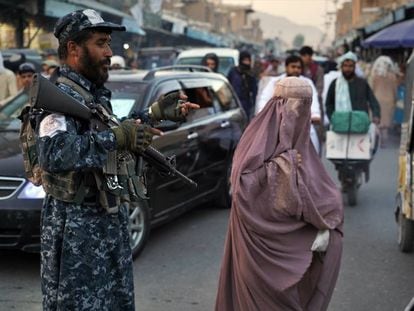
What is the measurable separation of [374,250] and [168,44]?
128 feet

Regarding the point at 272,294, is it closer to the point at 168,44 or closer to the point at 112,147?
the point at 112,147

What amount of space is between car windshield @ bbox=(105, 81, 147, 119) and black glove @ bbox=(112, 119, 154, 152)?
341 cm

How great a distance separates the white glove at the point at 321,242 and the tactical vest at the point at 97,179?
4.16ft

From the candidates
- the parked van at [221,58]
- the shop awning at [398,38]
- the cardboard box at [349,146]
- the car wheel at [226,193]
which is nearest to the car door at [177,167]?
the car wheel at [226,193]

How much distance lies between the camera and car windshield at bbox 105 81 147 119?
245 inches

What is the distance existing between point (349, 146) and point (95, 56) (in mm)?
5709

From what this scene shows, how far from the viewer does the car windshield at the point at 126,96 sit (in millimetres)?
6234

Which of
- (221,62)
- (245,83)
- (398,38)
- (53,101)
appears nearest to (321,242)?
(53,101)

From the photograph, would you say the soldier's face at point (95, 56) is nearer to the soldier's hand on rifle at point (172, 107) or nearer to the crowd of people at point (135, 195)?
the crowd of people at point (135, 195)

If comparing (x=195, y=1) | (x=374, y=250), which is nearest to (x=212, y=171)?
(x=374, y=250)

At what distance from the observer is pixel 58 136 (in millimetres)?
2666

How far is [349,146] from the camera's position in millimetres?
8109

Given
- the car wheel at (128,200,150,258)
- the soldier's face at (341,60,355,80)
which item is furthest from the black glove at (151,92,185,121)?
the soldier's face at (341,60,355,80)

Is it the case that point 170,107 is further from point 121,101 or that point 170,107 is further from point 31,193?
point 121,101
